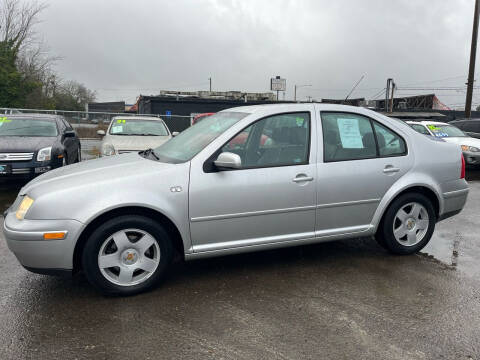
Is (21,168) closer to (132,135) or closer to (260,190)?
(132,135)

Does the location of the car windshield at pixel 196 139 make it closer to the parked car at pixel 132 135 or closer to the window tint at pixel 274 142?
the window tint at pixel 274 142

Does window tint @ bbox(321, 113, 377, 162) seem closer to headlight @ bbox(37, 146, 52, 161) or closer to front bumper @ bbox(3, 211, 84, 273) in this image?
front bumper @ bbox(3, 211, 84, 273)

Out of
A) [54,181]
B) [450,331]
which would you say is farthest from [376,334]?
[54,181]

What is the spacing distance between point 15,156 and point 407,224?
622 cm

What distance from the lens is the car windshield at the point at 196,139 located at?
3.60 meters

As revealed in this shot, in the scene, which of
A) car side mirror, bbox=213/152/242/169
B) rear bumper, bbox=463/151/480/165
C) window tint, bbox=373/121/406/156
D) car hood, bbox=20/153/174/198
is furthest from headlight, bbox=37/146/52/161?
rear bumper, bbox=463/151/480/165

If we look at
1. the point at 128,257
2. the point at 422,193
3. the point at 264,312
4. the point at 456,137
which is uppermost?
the point at 456,137

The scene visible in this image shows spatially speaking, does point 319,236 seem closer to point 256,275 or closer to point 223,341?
point 256,275

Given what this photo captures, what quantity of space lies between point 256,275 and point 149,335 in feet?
4.31

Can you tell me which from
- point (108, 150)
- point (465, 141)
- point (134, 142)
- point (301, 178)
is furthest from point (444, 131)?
point (301, 178)

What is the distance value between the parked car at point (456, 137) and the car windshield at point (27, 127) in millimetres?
9117

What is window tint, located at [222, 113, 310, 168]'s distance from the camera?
3.60 m

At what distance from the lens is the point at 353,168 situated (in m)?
3.89

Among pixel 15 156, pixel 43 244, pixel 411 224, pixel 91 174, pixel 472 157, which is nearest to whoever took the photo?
pixel 43 244
